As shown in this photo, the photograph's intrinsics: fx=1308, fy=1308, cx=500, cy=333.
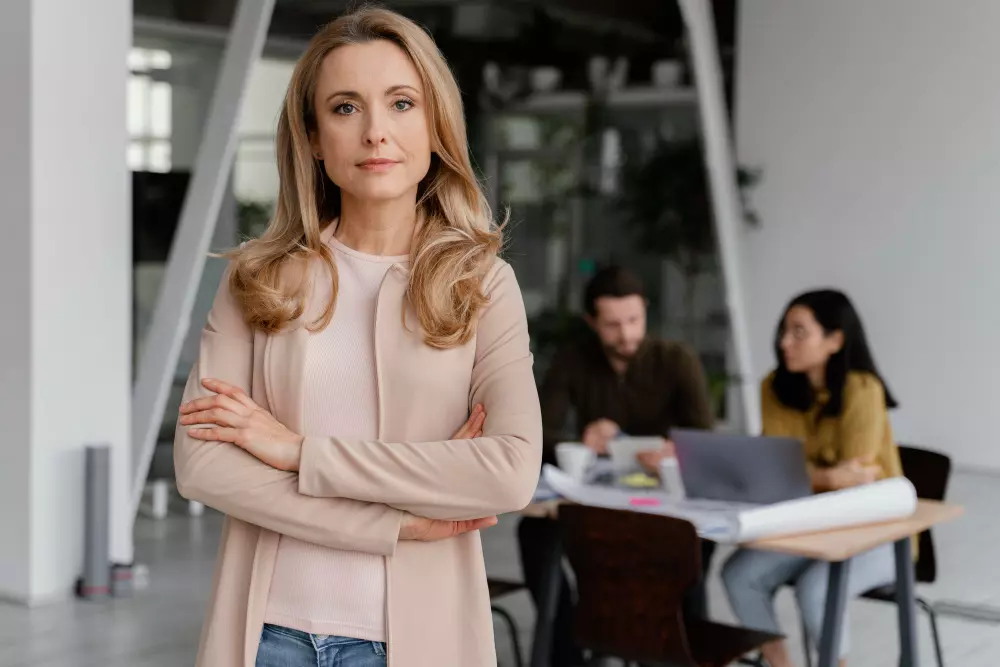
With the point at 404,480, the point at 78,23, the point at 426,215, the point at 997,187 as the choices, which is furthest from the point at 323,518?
the point at 997,187

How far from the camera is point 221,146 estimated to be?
6352mm

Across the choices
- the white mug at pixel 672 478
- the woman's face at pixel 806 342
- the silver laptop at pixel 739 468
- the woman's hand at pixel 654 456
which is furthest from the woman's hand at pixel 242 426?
the woman's face at pixel 806 342

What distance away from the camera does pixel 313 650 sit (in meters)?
1.60

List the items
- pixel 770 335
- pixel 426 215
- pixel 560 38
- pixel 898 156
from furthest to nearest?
pixel 770 335, pixel 898 156, pixel 560 38, pixel 426 215

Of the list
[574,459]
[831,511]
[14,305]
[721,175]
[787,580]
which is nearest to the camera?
A: [831,511]

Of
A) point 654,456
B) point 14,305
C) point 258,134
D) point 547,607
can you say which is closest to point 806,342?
point 654,456

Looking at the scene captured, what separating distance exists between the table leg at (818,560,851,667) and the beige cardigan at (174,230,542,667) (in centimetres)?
192

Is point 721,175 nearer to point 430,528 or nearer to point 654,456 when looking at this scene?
point 654,456

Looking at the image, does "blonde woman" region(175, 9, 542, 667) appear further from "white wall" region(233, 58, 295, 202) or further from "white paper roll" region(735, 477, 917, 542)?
"white wall" region(233, 58, 295, 202)

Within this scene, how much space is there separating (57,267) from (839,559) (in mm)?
3374

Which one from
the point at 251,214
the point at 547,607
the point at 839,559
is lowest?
the point at 547,607

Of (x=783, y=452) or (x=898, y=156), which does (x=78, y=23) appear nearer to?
(x=783, y=452)

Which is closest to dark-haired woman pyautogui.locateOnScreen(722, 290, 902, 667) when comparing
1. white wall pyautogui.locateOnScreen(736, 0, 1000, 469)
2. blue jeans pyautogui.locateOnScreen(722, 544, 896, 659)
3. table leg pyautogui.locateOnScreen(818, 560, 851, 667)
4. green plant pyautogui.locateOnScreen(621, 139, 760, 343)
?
blue jeans pyautogui.locateOnScreen(722, 544, 896, 659)

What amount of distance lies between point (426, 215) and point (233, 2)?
504 cm
